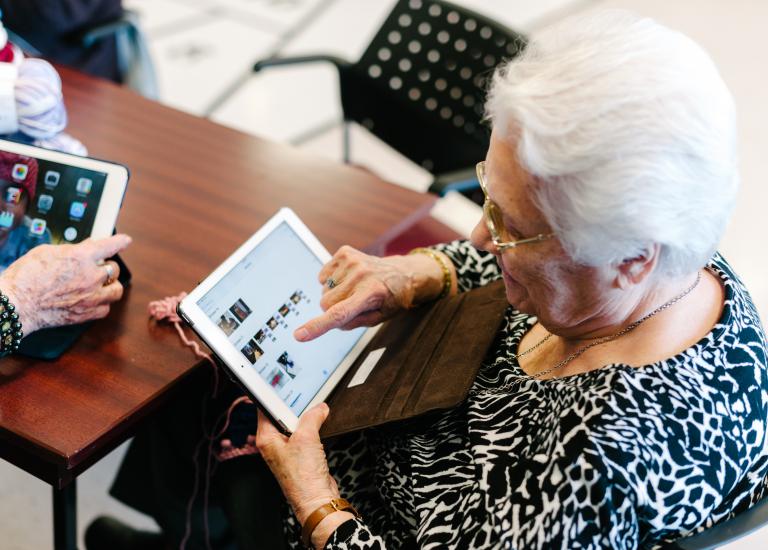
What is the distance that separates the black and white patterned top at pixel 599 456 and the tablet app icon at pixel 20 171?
0.79m

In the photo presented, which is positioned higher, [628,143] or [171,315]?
[628,143]

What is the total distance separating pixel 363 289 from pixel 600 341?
432mm

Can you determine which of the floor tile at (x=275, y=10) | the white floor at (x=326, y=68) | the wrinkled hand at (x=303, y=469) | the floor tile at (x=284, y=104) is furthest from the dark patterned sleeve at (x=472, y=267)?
the floor tile at (x=275, y=10)

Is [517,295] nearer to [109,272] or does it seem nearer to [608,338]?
[608,338]

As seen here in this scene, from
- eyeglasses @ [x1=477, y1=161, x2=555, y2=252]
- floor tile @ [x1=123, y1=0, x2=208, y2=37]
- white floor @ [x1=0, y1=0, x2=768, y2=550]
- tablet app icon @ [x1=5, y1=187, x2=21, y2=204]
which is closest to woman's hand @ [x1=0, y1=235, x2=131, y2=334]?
tablet app icon @ [x1=5, y1=187, x2=21, y2=204]

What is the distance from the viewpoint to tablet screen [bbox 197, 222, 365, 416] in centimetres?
117

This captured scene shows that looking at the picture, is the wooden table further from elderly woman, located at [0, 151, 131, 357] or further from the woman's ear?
the woman's ear

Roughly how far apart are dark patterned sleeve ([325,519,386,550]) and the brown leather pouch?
147mm

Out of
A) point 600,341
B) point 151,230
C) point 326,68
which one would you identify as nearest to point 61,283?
point 151,230

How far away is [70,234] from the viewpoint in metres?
1.28

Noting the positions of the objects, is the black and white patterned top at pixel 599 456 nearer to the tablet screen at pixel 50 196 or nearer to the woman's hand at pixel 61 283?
the woman's hand at pixel 61 283

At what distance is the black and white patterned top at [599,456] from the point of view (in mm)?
917

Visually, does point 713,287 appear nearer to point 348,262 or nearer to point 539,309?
point 539,309

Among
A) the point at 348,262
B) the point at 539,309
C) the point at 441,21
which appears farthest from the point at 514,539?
the point at 441,21
